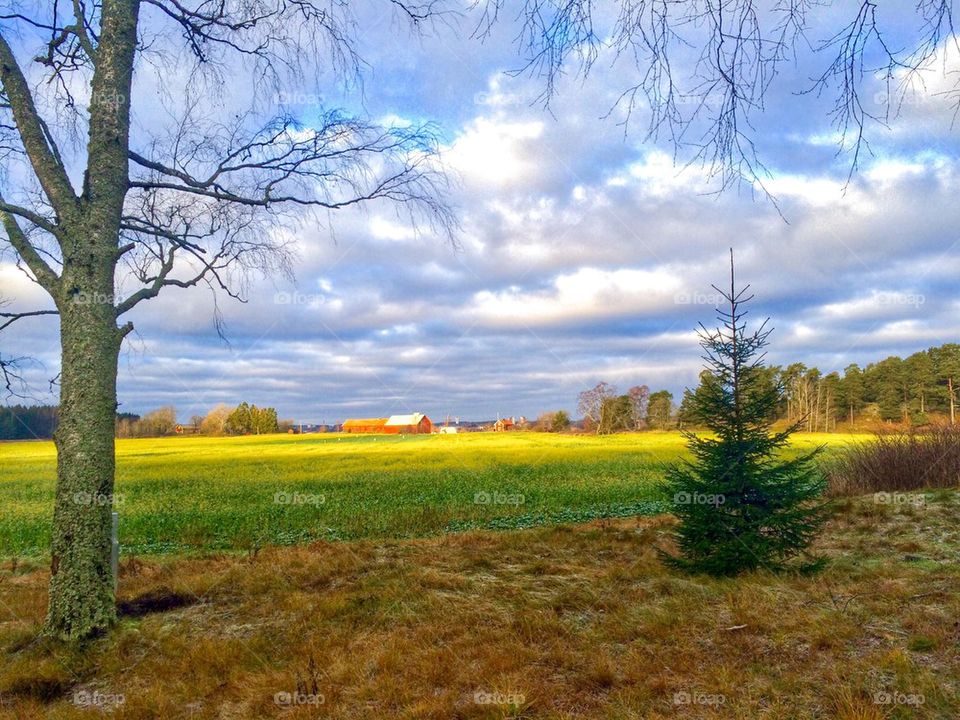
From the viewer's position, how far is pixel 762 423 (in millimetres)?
8039

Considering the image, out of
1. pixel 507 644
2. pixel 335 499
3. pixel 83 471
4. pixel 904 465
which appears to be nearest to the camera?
pixel 507 644

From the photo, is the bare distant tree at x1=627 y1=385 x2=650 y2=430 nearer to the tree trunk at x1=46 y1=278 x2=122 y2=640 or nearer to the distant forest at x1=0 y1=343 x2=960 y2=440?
the distant forest at x1=0 y1=343 x2=960 y2=440

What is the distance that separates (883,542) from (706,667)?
24.5 feet

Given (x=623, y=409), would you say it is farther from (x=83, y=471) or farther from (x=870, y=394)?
(x=83, y=471)

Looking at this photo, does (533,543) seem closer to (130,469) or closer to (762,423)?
(762,423)

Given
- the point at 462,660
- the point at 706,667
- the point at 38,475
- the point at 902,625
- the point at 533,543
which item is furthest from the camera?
the point at 38,475

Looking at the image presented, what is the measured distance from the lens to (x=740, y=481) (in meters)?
7.80

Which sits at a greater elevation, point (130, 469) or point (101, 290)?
point (101, 290)

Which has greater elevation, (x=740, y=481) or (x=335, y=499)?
(x=740, y=481)

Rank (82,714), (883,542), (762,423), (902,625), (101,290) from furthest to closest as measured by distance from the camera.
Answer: (883,542) → (762,423) → (101,290) → (902,625) → (82,714)

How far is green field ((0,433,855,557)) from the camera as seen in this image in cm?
1538

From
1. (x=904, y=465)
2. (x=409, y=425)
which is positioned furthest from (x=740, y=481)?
(x=409, y=425)

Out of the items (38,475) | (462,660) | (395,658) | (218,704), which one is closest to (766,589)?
(462,660)

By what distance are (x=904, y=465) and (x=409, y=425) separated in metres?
110
